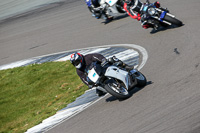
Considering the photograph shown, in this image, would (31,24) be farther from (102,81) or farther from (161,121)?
(161,121)

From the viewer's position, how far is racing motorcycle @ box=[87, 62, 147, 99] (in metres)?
8.51

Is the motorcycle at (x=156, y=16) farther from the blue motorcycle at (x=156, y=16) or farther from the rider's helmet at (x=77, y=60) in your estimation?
the rider's helmet at (x=77, y=60)

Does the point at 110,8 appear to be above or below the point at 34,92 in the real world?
above

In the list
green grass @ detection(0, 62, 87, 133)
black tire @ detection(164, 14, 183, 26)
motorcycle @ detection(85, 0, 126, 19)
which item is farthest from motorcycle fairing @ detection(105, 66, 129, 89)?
motorcycle @ detection(85, 0, 126, 19)

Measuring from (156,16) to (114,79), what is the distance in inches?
190

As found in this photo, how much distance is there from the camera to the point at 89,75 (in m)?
8.65

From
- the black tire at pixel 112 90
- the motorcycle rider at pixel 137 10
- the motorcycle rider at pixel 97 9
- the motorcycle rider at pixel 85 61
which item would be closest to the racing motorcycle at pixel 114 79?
the black tire at pixel 112 90

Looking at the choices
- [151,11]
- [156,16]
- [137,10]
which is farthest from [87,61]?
[137,10]

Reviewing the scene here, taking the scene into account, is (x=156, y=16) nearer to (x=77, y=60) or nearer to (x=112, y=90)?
(x=77, y=60)

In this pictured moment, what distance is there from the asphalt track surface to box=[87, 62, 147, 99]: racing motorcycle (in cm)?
24

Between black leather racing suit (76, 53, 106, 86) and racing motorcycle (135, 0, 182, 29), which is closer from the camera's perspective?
black leather racing suit (76, 53, 106, 86)

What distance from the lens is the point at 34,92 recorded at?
42.1 ft

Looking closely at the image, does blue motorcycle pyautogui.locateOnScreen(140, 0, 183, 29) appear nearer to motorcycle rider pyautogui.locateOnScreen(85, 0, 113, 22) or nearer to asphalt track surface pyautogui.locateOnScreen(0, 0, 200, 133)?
asphalt track surface pyautogui.locateOnScreen(0, 0, 200, 133)

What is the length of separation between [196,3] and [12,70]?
8.14 meters
